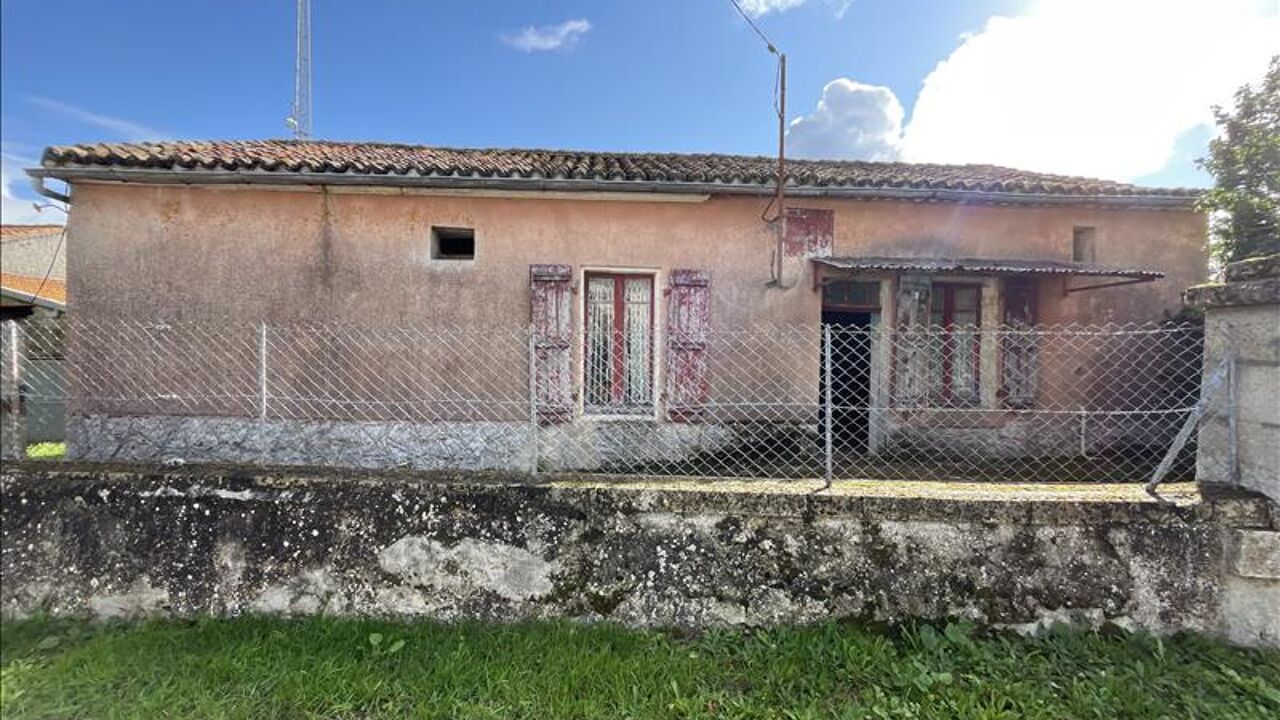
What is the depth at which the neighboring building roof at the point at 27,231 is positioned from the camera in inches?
548

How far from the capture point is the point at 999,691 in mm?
2039

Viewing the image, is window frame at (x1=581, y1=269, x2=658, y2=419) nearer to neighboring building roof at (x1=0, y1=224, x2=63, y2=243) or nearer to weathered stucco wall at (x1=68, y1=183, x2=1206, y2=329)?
weathered stucco wall at (x1=68, y1=183, x2=1206, y2=329)

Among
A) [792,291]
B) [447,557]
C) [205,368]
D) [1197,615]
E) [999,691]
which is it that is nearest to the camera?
[999,691]

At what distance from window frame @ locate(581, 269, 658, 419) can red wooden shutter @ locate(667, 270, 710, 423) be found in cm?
20

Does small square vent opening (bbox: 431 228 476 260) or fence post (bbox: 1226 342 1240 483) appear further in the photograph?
small square vent opening (bbox: 431 228 476 260)

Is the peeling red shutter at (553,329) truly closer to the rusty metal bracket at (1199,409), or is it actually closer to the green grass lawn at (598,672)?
the green grass lawn at (598,672)

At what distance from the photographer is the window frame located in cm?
584

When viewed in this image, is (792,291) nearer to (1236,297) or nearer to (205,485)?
(1236,297)

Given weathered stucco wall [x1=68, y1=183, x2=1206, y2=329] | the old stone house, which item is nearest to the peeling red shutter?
A: the old stone house

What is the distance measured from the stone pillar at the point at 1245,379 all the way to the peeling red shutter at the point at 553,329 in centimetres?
471

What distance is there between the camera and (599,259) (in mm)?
5871

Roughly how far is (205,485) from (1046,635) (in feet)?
12.8

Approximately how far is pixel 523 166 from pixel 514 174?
458mm

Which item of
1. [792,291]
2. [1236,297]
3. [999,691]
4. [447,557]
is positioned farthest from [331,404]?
[1236,297]
